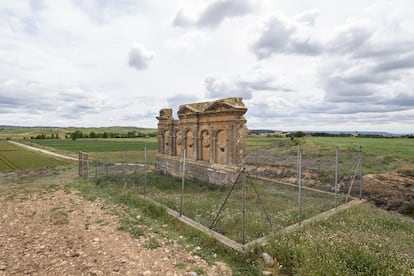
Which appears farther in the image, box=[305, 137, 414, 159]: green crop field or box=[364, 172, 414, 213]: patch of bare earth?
box=[305, 137, 414, 159]: green crop field

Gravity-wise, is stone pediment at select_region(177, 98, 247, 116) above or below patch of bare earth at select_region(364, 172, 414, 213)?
above

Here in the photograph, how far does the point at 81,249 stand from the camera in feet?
22.0

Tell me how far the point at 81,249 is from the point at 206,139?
36.9ft

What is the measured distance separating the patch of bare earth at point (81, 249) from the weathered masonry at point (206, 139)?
7.61 m

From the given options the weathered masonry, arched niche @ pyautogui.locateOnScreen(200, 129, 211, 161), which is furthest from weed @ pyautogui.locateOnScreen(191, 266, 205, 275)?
arched niche @ pyautogui.locateOnScreen(200, 129, 211, 161)

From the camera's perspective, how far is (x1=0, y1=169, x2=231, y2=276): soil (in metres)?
5.73

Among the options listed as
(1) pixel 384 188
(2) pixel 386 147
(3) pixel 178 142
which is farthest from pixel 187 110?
(2) pixel 386 147

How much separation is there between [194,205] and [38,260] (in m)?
6.03

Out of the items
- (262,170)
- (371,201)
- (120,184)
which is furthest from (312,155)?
(120,184)

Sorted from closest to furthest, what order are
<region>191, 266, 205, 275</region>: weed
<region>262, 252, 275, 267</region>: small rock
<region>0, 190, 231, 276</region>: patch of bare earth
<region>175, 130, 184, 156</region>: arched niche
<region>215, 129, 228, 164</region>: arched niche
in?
<region>191, 266, 205, 275</region>: weed, <region>0, 190, 231, 276</region>: patch of bare earth, <region>262, 252, 275, 267</region>: small rock, <region>215, 129, 228, 164</region>: arched niche, <region>175, 130, 184, 156</region>: arched niche

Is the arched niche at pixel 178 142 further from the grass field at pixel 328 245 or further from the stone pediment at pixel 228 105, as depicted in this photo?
the grass field at pixel 328 245

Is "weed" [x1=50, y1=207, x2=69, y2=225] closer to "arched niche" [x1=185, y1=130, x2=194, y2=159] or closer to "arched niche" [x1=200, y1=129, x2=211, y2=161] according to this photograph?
"arched niche" [x1=200, y1=129, x2=211, y2=161]

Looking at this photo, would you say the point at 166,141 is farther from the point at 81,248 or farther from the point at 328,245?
the point at 328,245

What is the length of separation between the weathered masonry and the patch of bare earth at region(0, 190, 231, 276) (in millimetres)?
7608
